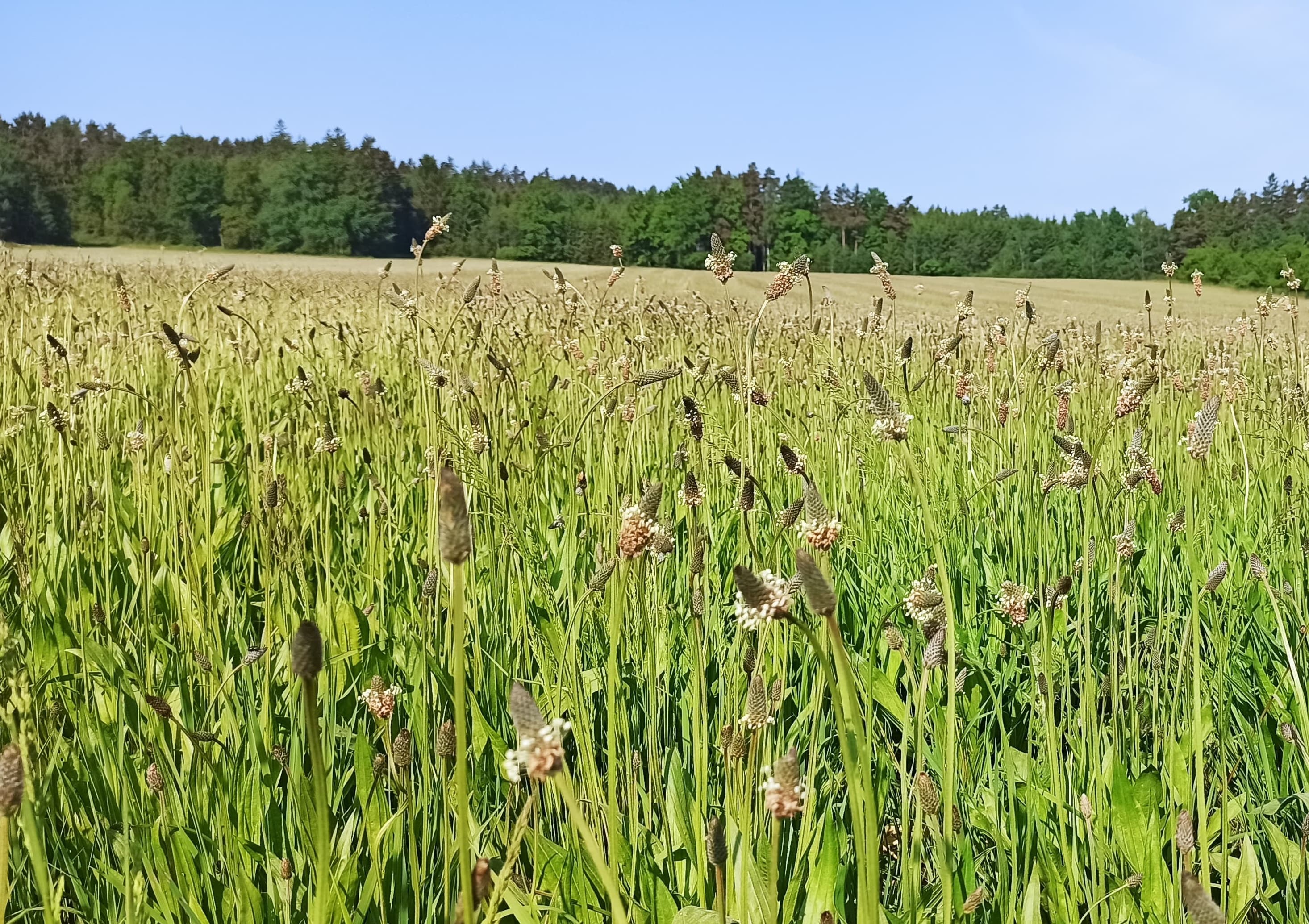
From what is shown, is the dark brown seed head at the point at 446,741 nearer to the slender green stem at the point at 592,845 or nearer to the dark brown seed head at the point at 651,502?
the dark brown seed head at the point at 651,502

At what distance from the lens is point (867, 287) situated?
88.2ft

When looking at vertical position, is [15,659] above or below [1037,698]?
above

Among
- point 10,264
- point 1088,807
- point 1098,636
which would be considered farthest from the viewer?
point 10,264

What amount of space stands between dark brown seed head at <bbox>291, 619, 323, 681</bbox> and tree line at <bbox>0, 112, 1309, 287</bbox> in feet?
182

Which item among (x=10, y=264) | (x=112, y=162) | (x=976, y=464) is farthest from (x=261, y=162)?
(x=976, y=464)

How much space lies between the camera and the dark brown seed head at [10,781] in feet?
2.05

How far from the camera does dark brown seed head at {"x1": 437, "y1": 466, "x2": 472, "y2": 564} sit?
23.5 inches

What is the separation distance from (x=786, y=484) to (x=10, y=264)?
385 inches

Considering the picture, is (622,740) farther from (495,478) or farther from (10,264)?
(10,264)

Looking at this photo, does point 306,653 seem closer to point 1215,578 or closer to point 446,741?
point 446,741

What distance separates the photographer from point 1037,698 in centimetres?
170

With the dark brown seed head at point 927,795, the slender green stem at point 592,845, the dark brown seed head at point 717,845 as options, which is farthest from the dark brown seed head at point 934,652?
the slender green stem at point 592,845

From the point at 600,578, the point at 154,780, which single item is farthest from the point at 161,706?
the point at 600,578

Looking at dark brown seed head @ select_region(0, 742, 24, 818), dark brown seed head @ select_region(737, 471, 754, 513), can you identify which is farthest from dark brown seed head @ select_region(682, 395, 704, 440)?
dark brown seed head @ select_region(0, 742, 24, 818)
